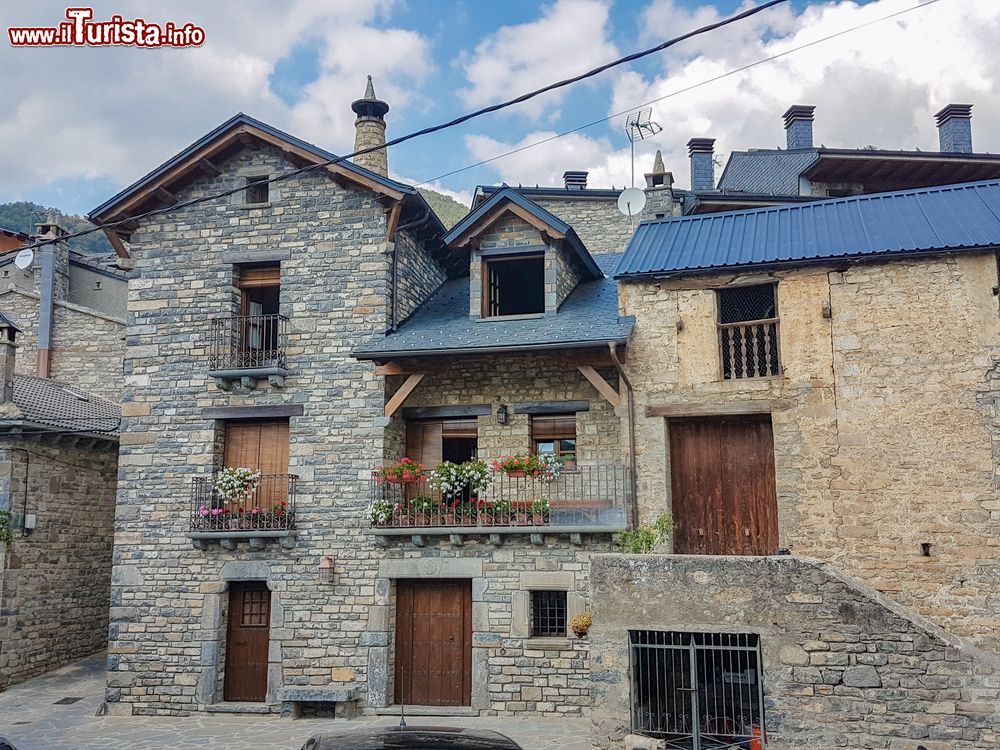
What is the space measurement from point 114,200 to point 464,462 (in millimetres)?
7735

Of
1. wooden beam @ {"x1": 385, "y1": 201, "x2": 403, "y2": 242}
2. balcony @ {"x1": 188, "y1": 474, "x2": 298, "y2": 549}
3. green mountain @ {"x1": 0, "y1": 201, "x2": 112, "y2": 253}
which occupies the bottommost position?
balcony @ {"x1": 188, "y1": 474, "x2": 298, "y2": 549}

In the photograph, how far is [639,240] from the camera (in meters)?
14.7

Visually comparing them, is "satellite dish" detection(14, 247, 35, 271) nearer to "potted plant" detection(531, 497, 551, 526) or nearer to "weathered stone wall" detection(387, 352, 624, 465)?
"weathered stone wall" detection(387, 352, 624, 465)

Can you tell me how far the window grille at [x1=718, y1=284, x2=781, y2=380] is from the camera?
13.2m

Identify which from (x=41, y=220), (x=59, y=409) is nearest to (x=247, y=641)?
(x=59, y=409)

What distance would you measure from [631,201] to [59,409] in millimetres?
11818

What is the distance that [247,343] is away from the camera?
15.8 meters

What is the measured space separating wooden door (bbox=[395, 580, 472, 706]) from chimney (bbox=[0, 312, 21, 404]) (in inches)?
324

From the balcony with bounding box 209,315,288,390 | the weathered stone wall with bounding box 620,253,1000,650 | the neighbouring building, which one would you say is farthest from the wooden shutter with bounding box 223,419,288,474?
the weathered stone wall with bounding box 620,253,1000,650

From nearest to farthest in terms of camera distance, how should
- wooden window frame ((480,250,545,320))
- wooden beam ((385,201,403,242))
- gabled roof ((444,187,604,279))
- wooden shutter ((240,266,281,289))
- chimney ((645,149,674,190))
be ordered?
gabled roof ((444,187,604,279))
wooden beam ((385,201,403,242))
wooden window frame ((480,250,545,320))
wooden shutter ((240,266,281,289))
chimney ((645,149,674,190))

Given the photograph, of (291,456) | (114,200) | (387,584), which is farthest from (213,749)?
(114,200)

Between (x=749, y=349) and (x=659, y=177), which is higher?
(x=659, y=177)

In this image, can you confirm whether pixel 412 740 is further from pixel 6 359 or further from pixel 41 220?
pixel 41 220

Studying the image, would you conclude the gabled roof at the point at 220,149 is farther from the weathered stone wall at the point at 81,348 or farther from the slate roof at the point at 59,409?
the weathered stone wall at the point at 81,348
